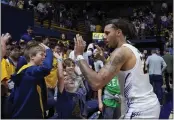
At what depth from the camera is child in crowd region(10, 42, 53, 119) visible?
4.25 metres

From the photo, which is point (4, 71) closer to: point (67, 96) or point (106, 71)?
point (67, 96)

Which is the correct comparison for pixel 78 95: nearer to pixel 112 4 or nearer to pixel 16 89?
pixel 16 89

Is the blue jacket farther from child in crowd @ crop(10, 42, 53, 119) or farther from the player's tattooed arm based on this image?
the player's tattooed arm

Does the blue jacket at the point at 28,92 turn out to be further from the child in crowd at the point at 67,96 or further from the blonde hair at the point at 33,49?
the child in crowd at the point at 67,96

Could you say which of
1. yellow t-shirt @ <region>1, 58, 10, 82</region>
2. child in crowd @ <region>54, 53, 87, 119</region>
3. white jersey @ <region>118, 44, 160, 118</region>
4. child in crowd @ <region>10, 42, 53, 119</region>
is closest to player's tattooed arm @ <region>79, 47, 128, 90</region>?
white jersey @ <region>118, 44, 160, 118</region>

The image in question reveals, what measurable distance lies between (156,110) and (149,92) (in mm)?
192

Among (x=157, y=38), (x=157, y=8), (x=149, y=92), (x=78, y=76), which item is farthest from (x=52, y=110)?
(x=157, y=8)

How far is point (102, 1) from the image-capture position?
33.0 m

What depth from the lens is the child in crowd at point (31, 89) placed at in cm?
425

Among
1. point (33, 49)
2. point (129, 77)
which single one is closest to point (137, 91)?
point (129, 77)

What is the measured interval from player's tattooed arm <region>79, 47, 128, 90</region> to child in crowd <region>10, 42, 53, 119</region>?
2.77ft

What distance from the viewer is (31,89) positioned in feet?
14.1

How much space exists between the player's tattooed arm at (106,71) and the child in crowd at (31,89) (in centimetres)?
85

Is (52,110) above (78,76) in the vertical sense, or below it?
below
